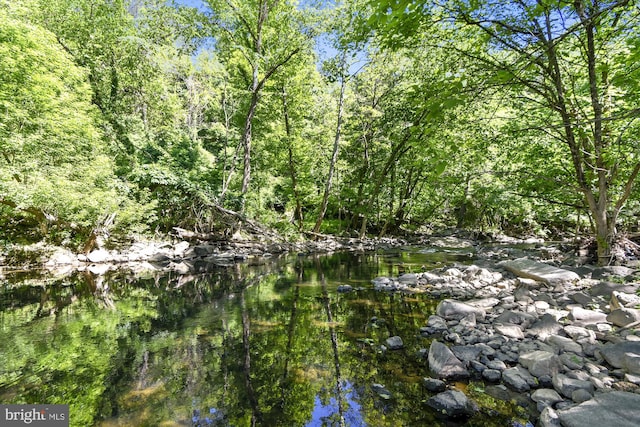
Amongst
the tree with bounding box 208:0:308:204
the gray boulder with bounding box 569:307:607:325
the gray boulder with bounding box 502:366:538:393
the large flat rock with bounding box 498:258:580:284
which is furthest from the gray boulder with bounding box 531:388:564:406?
the tree with bounding box 208:0:308:204

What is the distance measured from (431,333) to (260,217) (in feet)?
46.4

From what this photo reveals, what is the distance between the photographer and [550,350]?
367 centimetres

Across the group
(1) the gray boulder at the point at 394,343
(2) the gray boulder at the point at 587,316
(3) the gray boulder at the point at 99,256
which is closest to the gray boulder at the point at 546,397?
(1) the gray boulder at the point at 394,343

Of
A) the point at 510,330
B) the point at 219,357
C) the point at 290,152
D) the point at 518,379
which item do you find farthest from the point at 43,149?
the point at 518,379

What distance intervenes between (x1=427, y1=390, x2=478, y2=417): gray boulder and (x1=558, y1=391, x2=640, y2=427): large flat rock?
686 mm

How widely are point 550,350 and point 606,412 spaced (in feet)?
4.37

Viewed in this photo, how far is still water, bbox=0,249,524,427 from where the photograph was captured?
3.04 m

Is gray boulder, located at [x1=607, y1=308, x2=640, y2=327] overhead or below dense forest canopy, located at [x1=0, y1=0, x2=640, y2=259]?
below

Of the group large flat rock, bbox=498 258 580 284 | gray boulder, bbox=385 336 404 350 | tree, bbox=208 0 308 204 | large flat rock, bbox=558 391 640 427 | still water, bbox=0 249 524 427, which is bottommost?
still water, bbox=0 249 524 427

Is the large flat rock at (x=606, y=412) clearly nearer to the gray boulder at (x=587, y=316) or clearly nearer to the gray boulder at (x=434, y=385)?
the gray boulder at (x=434, y=385)

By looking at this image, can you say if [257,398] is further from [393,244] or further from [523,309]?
[393,244]

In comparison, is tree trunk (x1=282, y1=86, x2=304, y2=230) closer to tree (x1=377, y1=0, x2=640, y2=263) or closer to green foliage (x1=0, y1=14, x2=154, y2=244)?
green foliage (x1=0, y1=14, x2=154, y2=244)

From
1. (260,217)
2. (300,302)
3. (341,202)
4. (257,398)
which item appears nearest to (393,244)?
(341,202)

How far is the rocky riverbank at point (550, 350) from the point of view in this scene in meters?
2.77
